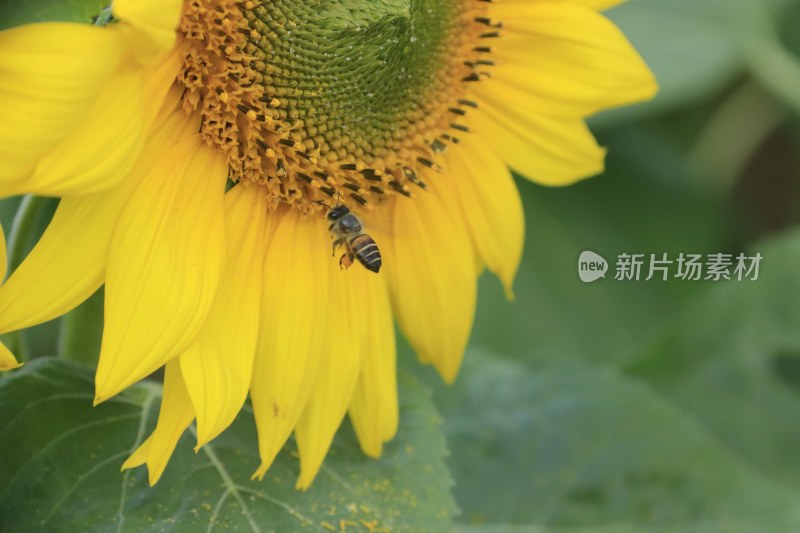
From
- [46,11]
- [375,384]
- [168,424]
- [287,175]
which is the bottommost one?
[375,384]

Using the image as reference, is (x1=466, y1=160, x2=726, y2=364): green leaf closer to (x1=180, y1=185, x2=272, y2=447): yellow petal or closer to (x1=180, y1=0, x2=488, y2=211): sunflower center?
(x1=180, y1=0, x2=488, y2=211): sunflower center

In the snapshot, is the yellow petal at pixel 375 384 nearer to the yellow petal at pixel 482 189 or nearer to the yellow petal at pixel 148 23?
the yellow petal at pixel 482 189

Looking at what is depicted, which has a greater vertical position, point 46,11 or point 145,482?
point 46,11

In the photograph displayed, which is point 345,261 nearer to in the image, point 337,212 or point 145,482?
point 337,212

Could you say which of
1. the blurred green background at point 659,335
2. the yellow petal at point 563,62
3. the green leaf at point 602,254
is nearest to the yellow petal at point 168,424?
the blurred green background at point 659,335

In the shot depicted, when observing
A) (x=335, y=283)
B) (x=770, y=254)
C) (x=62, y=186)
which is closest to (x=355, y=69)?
(x=335, y=283)

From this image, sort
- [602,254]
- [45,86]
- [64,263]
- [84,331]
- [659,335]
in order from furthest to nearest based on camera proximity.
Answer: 1. [602,254]
2. [659,335]
3. [84,331]
4. [64,263]
5. [45,86]

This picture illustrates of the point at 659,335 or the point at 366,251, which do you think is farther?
the point at 659,335

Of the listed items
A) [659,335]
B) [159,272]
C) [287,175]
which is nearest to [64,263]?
[159,272]
